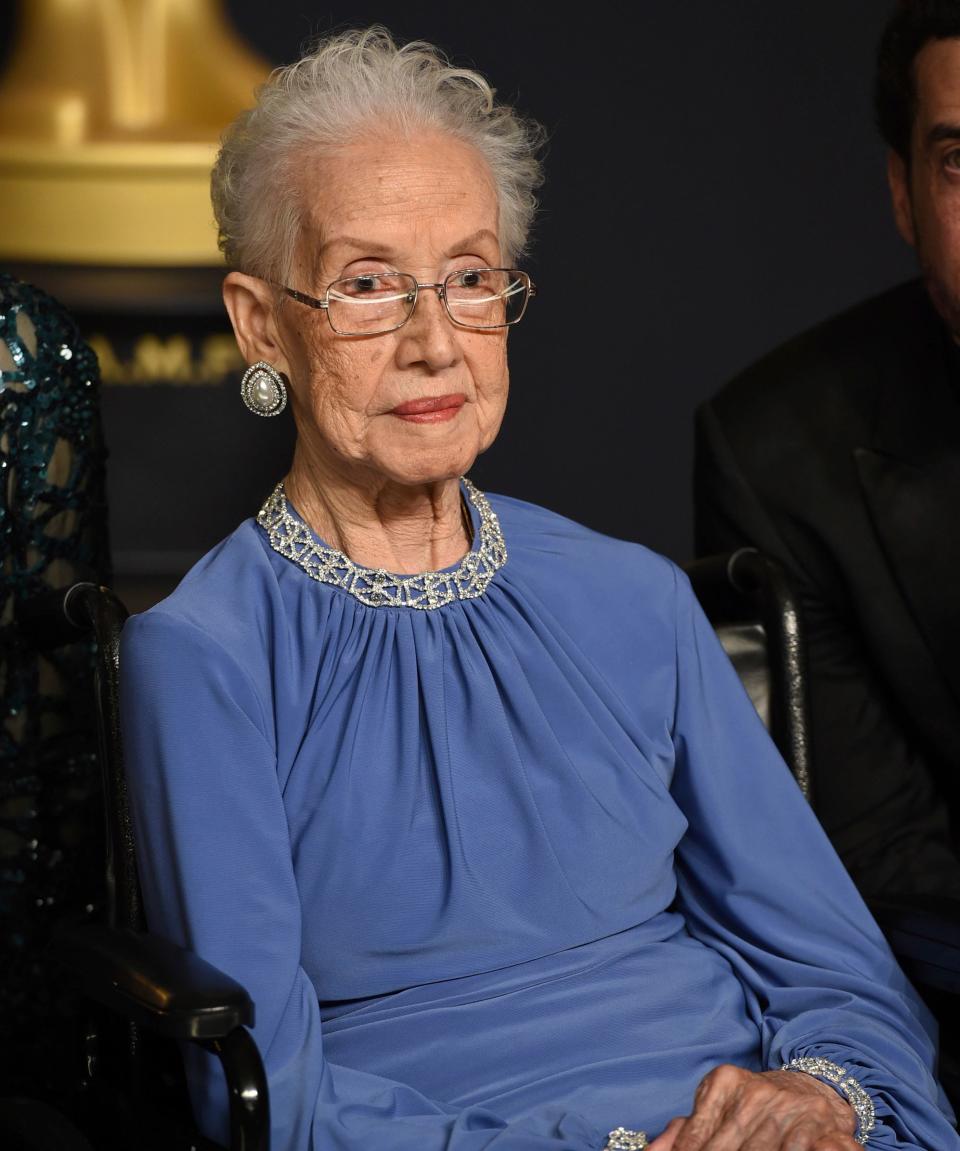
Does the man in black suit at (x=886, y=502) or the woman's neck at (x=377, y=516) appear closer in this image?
the woman's neck at (x=377, y=516)

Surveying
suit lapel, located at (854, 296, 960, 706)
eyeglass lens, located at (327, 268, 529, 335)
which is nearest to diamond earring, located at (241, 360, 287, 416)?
eyeglass lens, located at (327, 268, 529, 335)

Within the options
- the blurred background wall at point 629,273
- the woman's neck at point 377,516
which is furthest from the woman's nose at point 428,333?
the blurred background wall at point 629,273

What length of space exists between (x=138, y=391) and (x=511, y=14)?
118 centimetres

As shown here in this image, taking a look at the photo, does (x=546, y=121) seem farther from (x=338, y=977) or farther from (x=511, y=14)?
(x=338, y=977)

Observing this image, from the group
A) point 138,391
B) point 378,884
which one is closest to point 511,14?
point 138,391

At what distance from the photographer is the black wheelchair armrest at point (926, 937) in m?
1.97

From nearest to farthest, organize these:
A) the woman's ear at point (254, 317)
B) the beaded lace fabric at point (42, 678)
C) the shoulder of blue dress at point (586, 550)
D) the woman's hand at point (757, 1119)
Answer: the woman's hand at point (757, 1119)
the woman's ear at point (254, 317)
the shoulder of blue dress at point (586, 550)
the beaded lace fabric at point (42, 678)

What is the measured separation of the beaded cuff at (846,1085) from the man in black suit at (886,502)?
67cm

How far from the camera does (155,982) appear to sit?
1.52 metres

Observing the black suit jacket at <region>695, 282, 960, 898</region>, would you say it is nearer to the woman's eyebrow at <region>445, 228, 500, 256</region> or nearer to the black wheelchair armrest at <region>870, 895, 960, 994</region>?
the black wheelchair armrest at <region>870, 895, 960, 994</region>

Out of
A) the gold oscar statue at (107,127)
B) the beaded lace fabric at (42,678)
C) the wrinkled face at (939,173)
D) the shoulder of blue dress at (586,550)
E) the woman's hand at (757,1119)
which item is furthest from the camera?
the gold oscar statue at (107,127)

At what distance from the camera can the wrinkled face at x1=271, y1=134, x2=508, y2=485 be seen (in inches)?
71.9

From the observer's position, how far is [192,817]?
1665 mm

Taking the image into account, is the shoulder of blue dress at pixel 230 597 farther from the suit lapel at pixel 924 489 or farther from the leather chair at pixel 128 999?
the suit lapel at pixel 924 489
